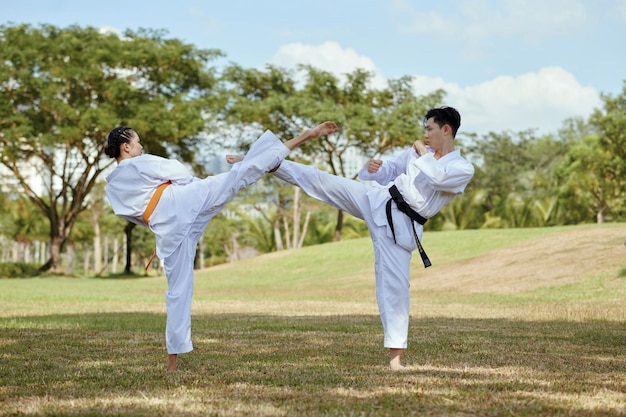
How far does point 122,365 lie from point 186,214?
1.29 metres

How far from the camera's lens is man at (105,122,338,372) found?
241 inches

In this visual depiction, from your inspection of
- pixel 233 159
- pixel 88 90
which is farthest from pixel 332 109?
pixel 233 159

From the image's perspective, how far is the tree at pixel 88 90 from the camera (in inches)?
1294

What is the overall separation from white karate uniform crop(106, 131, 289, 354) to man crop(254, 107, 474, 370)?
33cm

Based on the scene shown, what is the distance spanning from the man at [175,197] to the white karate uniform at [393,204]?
29cm

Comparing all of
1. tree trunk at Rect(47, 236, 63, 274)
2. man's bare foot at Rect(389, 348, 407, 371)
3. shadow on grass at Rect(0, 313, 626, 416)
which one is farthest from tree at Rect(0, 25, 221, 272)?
man's bare foot at Rect(389, 348, 407, 371)

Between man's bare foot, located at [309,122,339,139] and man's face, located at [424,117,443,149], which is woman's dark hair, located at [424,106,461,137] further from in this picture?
man's bare foot, located at [309,122,339,139]

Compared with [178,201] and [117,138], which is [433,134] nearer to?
[178,201]

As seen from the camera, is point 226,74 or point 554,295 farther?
point 226,74

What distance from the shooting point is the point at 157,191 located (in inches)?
243

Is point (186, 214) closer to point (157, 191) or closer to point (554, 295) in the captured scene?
point (157, 191)

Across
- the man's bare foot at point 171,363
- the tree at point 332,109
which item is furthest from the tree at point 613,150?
the man's bare foot at point 171,363

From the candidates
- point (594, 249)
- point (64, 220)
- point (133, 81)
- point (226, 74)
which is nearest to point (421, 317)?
point (594, 249)

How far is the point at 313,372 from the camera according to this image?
18.9 ft
